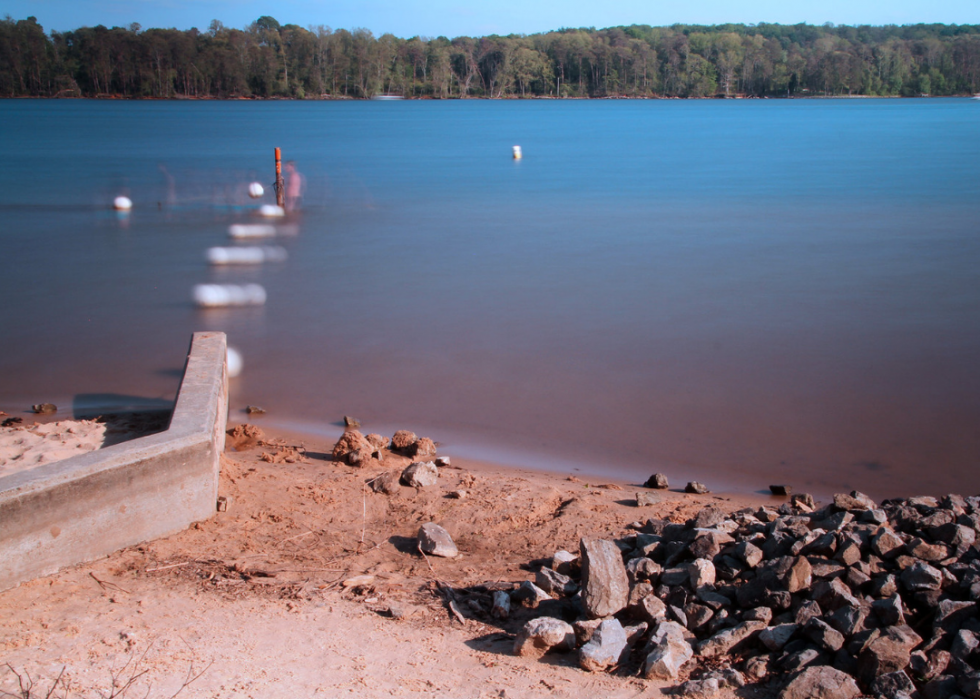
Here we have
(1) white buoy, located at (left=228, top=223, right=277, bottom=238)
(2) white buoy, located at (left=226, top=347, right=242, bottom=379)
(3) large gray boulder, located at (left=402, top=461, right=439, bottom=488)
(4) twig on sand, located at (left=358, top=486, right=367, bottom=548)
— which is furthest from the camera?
(1) white buoy, located at (left=228, top=223, right=277, bottom=238)

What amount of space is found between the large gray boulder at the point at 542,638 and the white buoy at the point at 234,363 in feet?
19.6

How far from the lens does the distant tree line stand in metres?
117

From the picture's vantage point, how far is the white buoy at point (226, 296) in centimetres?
1227

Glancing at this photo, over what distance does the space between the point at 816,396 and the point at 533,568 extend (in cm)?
492

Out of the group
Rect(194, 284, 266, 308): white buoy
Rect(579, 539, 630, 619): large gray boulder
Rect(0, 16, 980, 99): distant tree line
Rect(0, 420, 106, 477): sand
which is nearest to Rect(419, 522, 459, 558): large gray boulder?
Rect(579, 539, 630, 619): large gray boulder

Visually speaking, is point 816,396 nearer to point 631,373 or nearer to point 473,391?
point 631,373

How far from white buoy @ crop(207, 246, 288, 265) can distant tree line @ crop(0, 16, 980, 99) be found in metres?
114

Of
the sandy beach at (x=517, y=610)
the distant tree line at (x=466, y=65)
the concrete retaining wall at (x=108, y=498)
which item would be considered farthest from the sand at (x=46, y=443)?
the distant tree line at (x=466, y=65)

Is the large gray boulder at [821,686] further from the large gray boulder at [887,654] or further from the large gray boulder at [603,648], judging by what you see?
the large gray boulder at [603,648]

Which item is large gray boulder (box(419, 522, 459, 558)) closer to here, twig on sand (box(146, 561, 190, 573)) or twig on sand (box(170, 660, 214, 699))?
twig on sand (box(146, 561, 190, 573))

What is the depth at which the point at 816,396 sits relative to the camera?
837cm

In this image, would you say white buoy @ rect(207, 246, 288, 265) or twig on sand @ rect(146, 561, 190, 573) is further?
white buoy @ rect(207, 246, 288, 265)

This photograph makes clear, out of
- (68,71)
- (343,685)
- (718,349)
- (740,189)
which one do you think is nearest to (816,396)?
(718,349)

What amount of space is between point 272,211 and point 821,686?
21.2 meters
